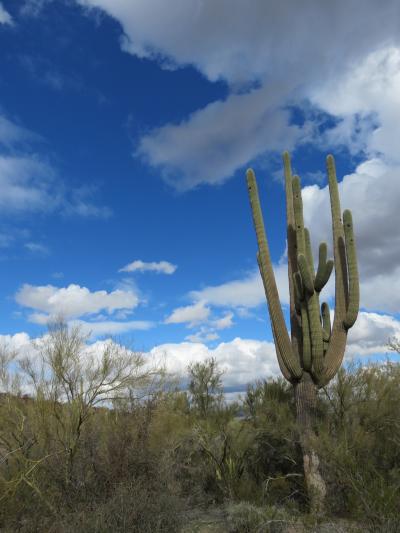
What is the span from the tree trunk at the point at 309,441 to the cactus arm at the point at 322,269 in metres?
1.97

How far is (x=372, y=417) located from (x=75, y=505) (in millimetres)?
7292

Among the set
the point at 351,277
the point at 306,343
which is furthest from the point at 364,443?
the point at 351,277

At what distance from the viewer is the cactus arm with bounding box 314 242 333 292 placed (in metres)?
10.0

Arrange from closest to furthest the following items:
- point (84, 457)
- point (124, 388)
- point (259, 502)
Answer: point (259, 502), point (84, 457), point (124, 388)

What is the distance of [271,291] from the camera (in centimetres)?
1118

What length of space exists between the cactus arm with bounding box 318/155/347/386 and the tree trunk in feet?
1.13

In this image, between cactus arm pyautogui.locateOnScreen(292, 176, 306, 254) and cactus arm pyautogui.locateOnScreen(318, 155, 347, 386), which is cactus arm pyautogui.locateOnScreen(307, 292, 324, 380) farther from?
cactus arm pyautogui.locateOnScreen(292, 176, 306, 254)

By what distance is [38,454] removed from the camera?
38.1 feet

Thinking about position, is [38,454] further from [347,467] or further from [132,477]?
[347,467]

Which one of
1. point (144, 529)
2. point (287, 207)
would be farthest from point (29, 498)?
point (287, 207)

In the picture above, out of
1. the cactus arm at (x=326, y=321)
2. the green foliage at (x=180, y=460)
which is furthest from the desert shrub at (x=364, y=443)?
the cactus arm at (x=326, y=321)

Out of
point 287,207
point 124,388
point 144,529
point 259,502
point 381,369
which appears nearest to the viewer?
point 144,529

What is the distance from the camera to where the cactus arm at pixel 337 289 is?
10477 millimetres

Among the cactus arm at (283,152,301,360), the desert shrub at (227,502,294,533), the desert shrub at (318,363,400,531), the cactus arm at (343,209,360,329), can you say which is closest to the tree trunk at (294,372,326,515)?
the desert shrub at (318,363,400,531)
